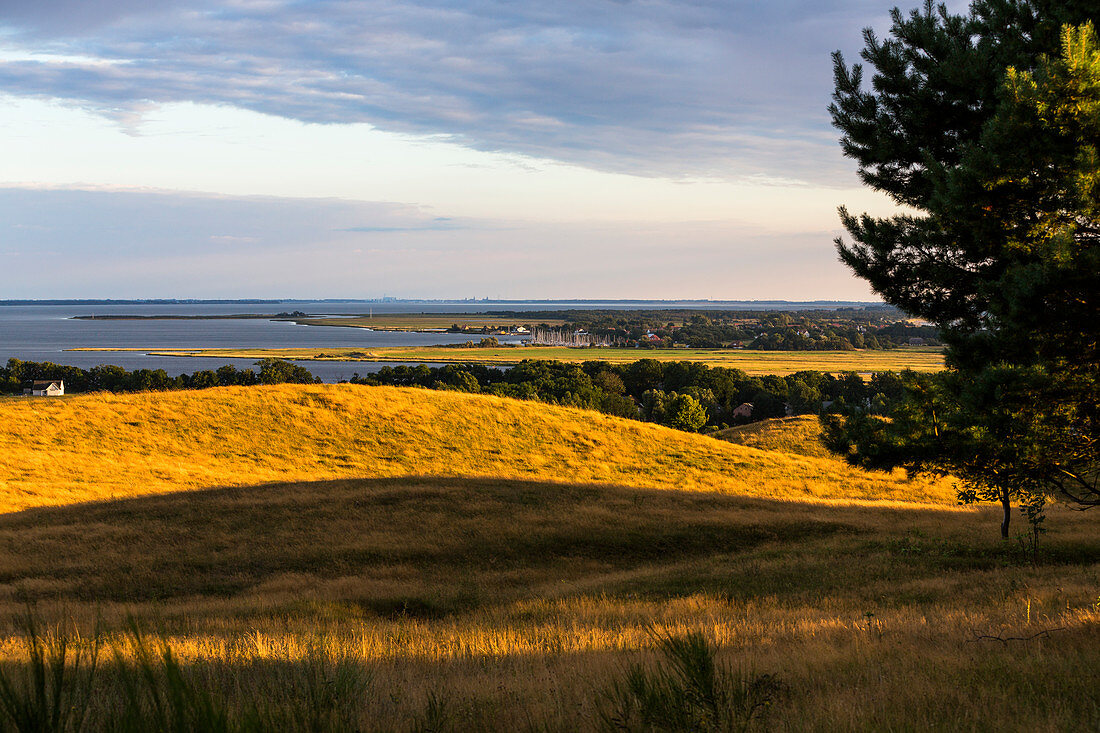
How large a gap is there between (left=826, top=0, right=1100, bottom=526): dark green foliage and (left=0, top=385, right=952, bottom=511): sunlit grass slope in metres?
16.4

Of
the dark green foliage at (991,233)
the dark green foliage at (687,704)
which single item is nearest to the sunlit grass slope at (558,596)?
the dark green foliage at (687,704)

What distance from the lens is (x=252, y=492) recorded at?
25.0 m

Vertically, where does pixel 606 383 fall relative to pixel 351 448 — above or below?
below

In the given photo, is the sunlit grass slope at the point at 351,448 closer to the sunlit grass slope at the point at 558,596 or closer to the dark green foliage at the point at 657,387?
the sunlit grass slope at the point at 558,596

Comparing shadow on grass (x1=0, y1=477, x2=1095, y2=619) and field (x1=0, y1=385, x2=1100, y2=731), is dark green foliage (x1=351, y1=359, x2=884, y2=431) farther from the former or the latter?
shadow on grass (x1=0, y1=477, x2=1095, y2=619)

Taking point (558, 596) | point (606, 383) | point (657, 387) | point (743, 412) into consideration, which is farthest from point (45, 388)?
point (558, 596)

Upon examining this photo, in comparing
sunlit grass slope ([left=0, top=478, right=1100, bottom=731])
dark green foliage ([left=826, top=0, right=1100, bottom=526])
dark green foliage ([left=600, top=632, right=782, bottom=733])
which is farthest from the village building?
dark green foliage ([left=600, top=632, right=782, bottom=733])

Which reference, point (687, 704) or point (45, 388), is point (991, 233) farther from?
point (45, 388)

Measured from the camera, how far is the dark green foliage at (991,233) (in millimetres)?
8680

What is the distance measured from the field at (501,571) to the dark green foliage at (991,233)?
273 cm

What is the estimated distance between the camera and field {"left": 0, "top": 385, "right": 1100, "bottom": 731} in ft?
18.7

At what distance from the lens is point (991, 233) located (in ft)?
33.9

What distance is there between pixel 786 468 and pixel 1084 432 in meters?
29.3

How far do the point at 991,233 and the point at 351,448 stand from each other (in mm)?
31863
